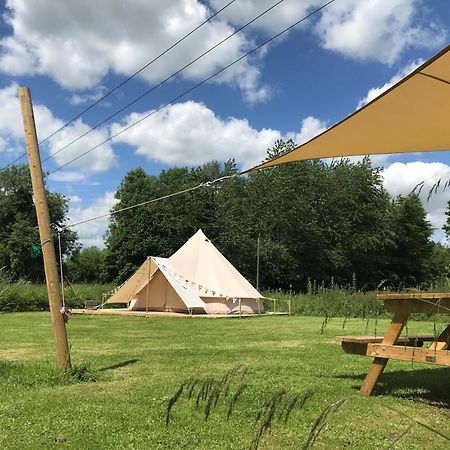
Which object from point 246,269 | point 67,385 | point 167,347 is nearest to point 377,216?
point 246,269

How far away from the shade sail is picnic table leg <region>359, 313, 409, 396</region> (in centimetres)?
134

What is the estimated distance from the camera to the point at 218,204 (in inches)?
1481

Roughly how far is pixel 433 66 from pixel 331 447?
79.6 inches

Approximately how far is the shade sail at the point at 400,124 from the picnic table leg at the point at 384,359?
134cm

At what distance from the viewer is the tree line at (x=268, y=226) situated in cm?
3384

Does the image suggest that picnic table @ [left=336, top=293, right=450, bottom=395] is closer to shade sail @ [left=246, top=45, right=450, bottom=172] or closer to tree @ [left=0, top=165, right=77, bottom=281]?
shade sail @ [left=246, top=45, right=450, bottom=172]

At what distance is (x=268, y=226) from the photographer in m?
36.3

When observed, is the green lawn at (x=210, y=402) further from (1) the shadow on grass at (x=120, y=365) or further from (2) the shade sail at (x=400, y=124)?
(2) the shade sail at (x=400, y=124)

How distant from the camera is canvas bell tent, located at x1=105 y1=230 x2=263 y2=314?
16359 millimetres

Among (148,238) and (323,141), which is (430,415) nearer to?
(323,141)

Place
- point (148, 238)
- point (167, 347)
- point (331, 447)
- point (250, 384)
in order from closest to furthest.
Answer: point (331, 447), point (250, 384), point (167, 347), point (148, 238)

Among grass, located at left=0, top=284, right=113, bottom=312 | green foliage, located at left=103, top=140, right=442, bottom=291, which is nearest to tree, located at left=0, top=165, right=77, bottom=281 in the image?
green foliage, located at left=103, top=140, right=442, bottom=291

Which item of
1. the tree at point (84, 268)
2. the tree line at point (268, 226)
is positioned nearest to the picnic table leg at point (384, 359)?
the tree line at point (268, 226)

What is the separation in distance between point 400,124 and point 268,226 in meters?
32.5
